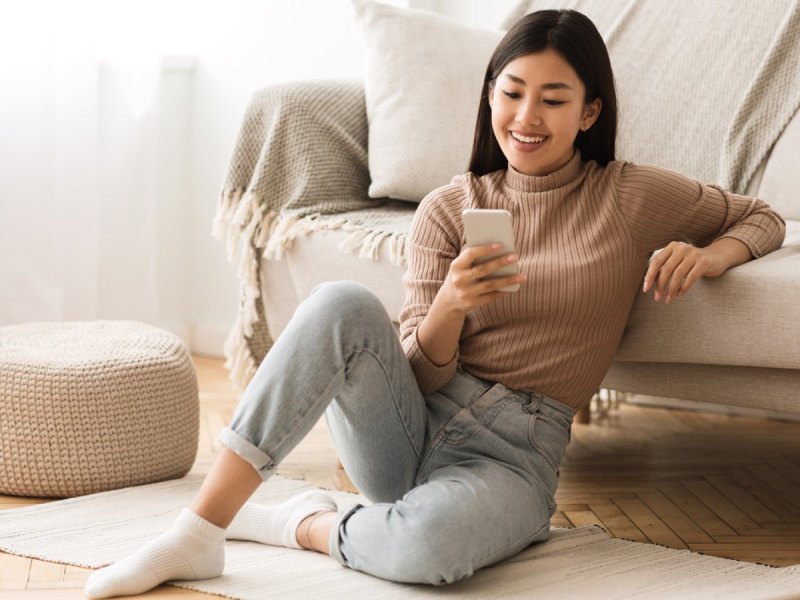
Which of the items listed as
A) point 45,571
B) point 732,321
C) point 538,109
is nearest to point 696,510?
point 732,321

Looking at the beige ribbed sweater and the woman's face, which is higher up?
the woman's face

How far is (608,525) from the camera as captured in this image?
5.90 feet

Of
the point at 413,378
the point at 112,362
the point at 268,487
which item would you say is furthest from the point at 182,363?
the point at 413,378

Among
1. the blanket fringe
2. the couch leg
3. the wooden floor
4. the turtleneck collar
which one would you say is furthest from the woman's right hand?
the couch leg

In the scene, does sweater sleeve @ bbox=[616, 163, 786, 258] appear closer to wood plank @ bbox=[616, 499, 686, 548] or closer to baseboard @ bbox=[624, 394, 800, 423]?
wood plank @ bbox=[616, 499, 686, 548]

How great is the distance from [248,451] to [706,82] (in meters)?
1.20

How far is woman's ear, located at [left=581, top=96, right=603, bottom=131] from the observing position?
1581 millimetres

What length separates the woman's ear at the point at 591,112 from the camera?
1.58 m

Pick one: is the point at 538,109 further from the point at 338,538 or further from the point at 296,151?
the point at 296,151

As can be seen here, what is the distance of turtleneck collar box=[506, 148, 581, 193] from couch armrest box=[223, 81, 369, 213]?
0.62 metres

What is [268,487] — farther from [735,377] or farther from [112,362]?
[735,377]

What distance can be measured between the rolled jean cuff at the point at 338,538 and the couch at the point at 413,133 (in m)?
0.51

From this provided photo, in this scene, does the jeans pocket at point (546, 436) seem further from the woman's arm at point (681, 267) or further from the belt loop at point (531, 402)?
the woman's arm at point (681, 267)

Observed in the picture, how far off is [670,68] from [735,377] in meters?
0.76
